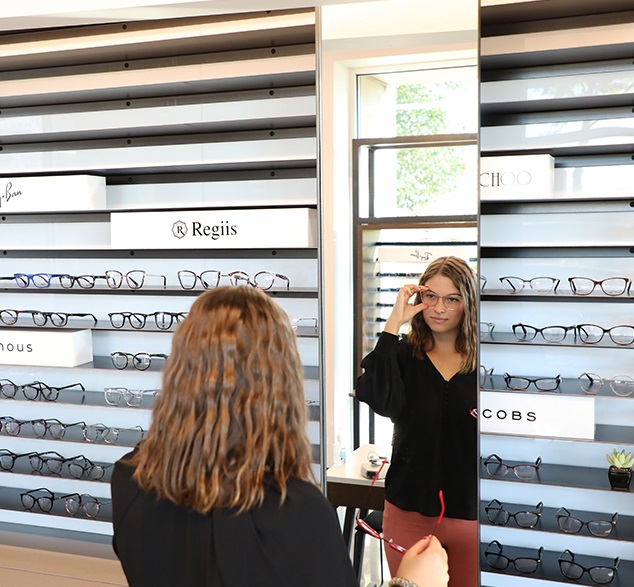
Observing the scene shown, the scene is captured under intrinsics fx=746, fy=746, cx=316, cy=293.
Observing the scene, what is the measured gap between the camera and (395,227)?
2.47 metres

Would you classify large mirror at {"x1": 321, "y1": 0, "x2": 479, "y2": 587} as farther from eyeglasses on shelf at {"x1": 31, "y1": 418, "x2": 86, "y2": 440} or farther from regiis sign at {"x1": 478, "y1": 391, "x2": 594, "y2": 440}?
A: eyeglasses on shelf at {"x1": 31, "y1": 418, "x2": 86, "y2": 440}

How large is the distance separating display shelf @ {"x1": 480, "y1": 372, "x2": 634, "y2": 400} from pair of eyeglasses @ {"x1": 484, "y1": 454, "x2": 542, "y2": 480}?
259 mm

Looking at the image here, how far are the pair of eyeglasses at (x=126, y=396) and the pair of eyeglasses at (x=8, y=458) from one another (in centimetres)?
51

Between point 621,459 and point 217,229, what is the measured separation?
168 centimetres

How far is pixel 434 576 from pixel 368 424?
1.04 metres

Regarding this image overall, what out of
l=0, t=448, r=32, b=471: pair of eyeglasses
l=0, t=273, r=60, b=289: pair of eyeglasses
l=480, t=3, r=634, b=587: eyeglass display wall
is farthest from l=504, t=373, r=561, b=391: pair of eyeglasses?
l=0, t=448, r=32, b=471: pair of eyeglasses

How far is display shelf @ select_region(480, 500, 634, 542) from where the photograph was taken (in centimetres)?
251

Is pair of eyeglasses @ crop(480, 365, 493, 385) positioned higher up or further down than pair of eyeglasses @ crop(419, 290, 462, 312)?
further down

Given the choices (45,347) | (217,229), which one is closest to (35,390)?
(45,347)

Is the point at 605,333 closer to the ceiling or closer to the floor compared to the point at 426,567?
closer to the ceiling

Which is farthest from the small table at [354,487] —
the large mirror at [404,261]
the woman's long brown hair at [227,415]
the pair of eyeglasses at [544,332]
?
the woman's long brown hair at [227,415]

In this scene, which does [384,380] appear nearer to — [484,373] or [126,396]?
[484,373]

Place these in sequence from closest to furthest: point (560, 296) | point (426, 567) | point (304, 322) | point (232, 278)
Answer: point (426, 567)
point (560, 296)
point (304, 322)
point (232, 278)

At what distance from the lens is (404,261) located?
99.6 inches
